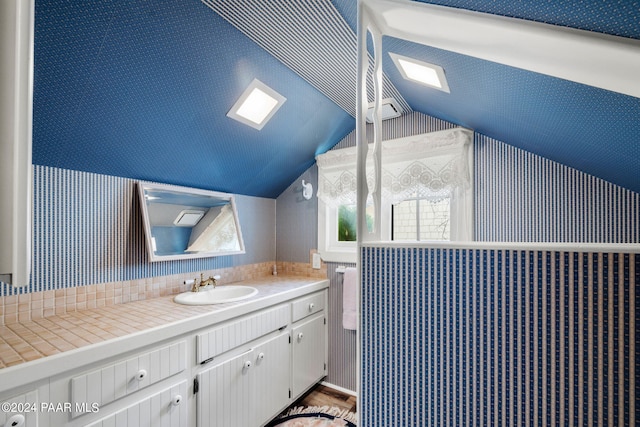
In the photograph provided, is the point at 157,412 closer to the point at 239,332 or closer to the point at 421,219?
the point at 239,332

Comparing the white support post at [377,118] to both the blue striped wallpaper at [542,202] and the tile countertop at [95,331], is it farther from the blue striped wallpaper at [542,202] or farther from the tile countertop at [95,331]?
the blue striped wallpaper at [542,202]

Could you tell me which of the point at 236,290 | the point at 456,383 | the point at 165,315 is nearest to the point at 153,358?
the point at 165,315

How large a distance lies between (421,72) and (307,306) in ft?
6.14

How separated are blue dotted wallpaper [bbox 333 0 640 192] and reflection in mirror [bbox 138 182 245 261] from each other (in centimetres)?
159

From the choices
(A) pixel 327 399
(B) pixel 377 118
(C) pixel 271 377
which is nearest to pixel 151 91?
(B) pixel 377 118

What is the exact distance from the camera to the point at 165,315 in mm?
1604

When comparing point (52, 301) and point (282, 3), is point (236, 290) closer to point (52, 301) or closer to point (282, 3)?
point (52, 301)

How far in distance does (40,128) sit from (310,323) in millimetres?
2115

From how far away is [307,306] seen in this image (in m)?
2.48

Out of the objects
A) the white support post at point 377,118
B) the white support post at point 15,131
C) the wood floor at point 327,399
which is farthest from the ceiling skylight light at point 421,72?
the wood floor at point 327,399

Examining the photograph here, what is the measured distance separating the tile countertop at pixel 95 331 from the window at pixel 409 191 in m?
1.02

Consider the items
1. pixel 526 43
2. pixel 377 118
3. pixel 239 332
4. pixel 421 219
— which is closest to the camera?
pixel 526 43

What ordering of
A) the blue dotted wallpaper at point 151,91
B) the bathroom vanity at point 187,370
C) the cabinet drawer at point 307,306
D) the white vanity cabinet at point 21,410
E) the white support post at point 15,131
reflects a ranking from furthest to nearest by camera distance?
the cabinet drawer at point 307,306, the blue dotted wallpaper at point 151,91, the bathroom vanity at point 187,370, the white vanity cabinet at point 21,410, the white support post at point 15,131

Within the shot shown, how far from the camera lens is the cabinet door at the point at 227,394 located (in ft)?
5.32
